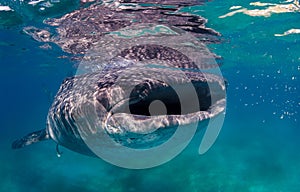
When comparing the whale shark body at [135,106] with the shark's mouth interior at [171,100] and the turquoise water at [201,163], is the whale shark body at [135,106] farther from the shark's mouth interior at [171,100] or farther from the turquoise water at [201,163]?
the turquoise water at [201,163]

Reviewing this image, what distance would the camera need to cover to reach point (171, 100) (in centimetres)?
374

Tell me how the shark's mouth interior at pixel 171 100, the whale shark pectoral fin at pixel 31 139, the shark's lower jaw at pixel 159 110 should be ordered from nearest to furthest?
the shark's lower jaw at pixel 159 110 < the shark's mouth interior at pixel 171 100 < the whale shark pectoral fin at pixel 31 139

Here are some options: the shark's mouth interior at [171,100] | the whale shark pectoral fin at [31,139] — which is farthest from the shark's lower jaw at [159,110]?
the whale shark pectoral fin at [31,139]

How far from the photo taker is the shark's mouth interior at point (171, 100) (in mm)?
3412

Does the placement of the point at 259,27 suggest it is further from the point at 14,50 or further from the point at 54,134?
the point at 14,50

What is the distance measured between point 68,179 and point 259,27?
1368cm

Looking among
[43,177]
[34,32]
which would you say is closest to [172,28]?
[34,32]

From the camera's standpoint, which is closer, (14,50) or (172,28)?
(172,28)

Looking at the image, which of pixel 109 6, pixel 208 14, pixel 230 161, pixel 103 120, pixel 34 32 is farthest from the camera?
pixel 230 161

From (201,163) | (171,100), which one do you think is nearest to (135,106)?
(171,100)

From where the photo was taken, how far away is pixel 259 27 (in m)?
14.6

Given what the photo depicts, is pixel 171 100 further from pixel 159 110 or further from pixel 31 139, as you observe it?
pixel 31 139

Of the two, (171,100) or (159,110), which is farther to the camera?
(171,100)

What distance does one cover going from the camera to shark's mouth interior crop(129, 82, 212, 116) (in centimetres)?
341
